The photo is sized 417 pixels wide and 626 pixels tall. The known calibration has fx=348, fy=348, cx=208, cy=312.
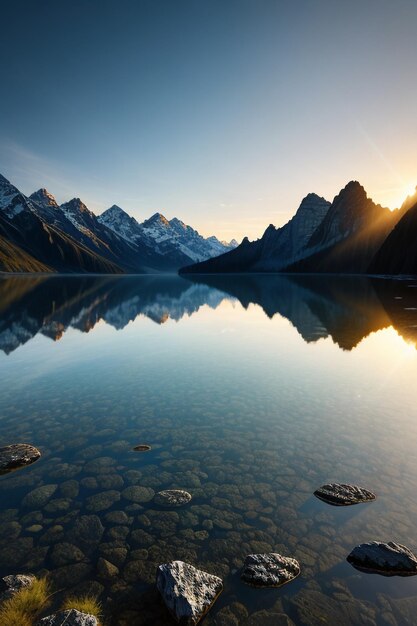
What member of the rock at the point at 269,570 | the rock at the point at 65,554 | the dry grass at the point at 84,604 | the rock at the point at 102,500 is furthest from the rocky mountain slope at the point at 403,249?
the dry grass at the point at 84,604

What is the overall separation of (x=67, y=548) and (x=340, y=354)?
75.5 ft

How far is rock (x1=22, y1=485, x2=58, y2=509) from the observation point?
1029cm

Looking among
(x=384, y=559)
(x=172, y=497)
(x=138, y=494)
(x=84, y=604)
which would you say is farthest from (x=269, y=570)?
(x=138, y=494)

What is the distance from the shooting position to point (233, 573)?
803 cm

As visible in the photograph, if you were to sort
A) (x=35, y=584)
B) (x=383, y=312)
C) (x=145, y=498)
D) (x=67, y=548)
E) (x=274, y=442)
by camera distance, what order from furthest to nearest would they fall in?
(x=383, y=312) < (x=274, y=442) < (x=145, y=498) < (x=67, y=548) < (x=35, y=584)

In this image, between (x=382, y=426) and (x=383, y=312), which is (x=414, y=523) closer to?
(x=382, y=426)

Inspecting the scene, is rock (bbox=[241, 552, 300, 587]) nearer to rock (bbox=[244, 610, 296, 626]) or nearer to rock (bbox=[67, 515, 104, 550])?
rock (bbox=[244, 610, 296, 626])

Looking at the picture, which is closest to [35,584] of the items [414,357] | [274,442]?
[274,442]

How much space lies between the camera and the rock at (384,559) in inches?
316

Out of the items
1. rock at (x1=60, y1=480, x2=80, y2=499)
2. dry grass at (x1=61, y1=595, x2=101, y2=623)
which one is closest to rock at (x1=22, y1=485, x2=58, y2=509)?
rock at (x1=60, y1=480, x2=80, y2=499)

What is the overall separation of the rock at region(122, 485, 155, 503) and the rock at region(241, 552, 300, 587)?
12.1ft

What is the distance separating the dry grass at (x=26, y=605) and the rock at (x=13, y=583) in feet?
0.28

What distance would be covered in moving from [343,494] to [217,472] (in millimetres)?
4049

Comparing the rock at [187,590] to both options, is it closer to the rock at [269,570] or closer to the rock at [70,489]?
the rock at [269,570]
